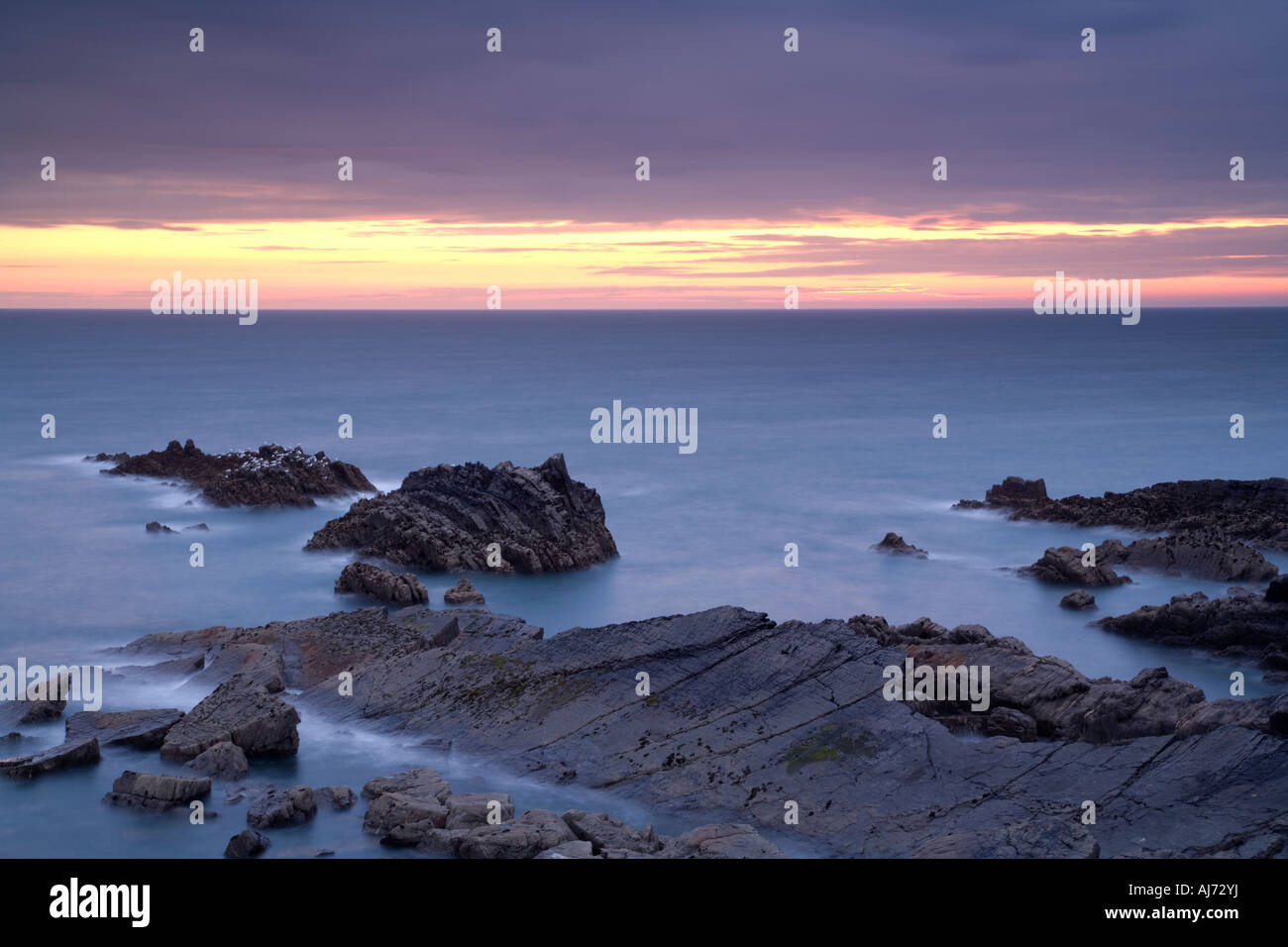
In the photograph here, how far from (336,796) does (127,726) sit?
576 centimetres

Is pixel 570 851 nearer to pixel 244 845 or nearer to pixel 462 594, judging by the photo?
pixel 244 845

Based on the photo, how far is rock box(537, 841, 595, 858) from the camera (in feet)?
53.9

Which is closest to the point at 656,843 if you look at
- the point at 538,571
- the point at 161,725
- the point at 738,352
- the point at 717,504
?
the point at 161,725

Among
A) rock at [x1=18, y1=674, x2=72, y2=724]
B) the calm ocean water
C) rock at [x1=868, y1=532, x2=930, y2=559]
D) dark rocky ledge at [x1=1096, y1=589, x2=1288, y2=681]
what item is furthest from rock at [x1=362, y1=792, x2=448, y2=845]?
rock at [x1=868, y1=532, x2=930, y2=559]

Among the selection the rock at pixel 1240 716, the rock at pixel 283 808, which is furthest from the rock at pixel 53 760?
the rock at pixel 1240 716

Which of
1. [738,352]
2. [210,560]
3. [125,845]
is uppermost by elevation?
[738,352]

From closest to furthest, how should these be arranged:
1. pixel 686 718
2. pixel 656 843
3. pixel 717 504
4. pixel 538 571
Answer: pixel 656 843 → pixel 686 718 → pixel 538 571 → pixel 717 504

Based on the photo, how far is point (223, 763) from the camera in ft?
70.2

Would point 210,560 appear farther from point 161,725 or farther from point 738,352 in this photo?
point 738,352

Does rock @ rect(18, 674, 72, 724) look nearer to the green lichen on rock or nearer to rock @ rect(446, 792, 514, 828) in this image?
rock @ rect(446, 792, 514, 828)

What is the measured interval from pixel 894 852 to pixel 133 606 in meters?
26.3

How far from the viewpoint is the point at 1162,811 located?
59.2ft

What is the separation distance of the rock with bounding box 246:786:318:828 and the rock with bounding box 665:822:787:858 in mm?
6203

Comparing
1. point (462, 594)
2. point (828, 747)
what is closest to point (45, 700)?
point (462, 594)
